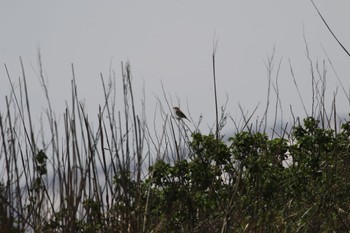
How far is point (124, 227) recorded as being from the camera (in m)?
4.04

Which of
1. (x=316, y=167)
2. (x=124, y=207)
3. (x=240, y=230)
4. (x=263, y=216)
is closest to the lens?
(x=124, y=207)

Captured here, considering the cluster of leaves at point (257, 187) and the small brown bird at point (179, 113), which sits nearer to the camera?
the cluster of leaves at point (257, 187)

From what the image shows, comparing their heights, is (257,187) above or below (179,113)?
below

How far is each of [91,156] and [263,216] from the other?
1766 mm

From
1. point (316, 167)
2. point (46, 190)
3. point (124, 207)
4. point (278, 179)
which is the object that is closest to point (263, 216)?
point (278, 179)

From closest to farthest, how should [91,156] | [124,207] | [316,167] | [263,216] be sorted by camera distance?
[91,156] < [124,207] < [263,216] < [316,167]

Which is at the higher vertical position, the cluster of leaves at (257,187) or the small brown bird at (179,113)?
the small brown bird at (179,113)

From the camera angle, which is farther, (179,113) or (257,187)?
(179,113)

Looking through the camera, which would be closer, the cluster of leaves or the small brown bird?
the cluster of leaves

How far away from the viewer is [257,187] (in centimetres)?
530

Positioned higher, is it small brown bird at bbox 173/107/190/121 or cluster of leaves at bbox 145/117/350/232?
small brown bird at bbox 173/107/190/121

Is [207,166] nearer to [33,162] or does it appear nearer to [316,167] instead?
[316,167]

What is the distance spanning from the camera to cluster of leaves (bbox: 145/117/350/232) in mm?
5117

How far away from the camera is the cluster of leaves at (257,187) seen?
5.12 meters
